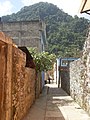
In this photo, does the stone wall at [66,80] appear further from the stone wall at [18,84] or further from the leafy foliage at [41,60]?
the stone wall at [18,84]

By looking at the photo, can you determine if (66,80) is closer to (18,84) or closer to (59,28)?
(18,84)

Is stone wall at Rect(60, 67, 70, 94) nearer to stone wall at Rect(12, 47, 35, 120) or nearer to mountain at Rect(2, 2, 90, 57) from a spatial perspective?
stone wall at Rect(12, 47, 35, 120)

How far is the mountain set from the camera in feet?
198

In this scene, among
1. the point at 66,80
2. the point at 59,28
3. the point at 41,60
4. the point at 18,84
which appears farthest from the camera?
the point at 59,28

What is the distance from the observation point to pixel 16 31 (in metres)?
29.6

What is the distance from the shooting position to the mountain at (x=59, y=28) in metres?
60.3

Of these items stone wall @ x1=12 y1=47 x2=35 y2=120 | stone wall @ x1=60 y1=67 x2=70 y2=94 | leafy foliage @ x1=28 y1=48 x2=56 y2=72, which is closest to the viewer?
stone wall @ x1=12 y1=47 x2=35 y2=120

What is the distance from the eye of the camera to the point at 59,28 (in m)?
66.7

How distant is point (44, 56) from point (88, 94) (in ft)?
32.5

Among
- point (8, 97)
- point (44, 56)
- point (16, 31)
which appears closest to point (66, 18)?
point (16, 31)

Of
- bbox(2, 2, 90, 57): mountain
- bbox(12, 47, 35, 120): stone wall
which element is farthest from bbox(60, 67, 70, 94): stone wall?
bbox(2, 2, 90, 57): mountain

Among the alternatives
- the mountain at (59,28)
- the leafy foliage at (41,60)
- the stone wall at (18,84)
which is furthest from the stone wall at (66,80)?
the mountain at (59,28)

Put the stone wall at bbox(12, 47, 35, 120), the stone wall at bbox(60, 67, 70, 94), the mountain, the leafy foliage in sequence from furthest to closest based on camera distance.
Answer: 1. the mountain
2. the stone wall at bbox(60, 67, 70, 94)
3. the leafy foliage
4. the stone wall at bbox(12, 47, 35, 120)

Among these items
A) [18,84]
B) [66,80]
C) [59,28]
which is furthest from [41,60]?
[59,28]
